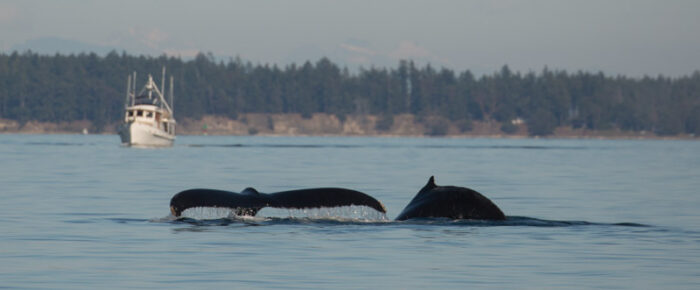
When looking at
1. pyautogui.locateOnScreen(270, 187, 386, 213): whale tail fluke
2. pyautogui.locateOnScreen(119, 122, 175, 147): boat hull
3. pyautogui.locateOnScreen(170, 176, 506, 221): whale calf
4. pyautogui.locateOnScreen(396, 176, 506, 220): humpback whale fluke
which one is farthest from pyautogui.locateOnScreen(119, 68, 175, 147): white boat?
pyautogui.locateOnScreen(270, 187, 386, 213): whale tail fluke

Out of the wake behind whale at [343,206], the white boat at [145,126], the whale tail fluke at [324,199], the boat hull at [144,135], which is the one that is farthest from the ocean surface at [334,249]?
the white boat at [145,126]

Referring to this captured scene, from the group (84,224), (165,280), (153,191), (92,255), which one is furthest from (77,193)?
(165,280)

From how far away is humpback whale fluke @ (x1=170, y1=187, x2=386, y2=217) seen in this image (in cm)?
1669

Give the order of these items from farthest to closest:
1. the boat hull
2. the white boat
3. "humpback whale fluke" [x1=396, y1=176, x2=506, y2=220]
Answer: the white boat → the boat hull → "humpback whale fluke" [x1=396, y1=176, x2=506, y2=220]

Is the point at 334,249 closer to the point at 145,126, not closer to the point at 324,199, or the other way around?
the point at 324,199

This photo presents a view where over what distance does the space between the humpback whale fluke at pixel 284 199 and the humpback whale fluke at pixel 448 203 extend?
3415mm

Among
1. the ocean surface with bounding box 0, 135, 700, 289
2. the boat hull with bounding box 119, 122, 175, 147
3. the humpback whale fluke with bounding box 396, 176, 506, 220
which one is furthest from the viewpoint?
the boat hull with bounding box 119, 122, 175, 147

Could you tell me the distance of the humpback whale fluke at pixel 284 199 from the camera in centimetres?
1669

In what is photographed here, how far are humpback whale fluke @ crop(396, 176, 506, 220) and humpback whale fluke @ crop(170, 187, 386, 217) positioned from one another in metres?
3.41

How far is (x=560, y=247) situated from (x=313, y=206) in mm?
5825

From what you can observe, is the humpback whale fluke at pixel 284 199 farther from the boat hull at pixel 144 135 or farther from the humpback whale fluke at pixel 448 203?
the boat hull at pixel 144 135

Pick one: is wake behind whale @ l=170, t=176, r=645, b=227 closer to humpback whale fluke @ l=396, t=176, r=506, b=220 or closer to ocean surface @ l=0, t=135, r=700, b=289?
humpback whale fluke @ l=396, t=176, r=506, b=220

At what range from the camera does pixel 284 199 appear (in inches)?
672

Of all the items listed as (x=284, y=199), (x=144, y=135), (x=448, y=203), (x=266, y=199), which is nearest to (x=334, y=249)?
(x=448, y=203)
